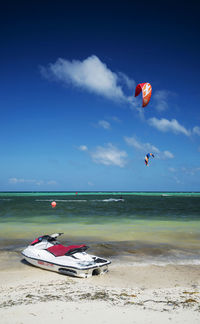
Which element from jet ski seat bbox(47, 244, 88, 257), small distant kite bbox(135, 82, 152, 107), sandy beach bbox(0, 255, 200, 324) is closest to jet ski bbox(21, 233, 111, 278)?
jet ski seat bbox(47, 244, 88, 257)

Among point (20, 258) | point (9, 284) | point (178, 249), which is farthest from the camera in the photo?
point (178, 249)

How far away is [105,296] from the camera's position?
6.12m

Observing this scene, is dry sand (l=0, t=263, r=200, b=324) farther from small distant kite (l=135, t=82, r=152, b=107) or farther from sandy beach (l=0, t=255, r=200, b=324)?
small distant kite (l=135, t=82, r=152, b=107)

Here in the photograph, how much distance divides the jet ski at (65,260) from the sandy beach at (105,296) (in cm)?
19

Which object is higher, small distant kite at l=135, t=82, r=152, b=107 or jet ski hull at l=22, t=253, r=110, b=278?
small distant kite at l=135, t=82, r=152, b=107

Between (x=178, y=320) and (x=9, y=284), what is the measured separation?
4662 mm

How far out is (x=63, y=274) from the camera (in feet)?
27.0

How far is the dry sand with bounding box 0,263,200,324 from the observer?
195 inches

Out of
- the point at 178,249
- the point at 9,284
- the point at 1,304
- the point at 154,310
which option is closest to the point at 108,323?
the point at 154,310

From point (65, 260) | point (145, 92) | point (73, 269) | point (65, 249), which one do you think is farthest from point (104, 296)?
point (145, 92)

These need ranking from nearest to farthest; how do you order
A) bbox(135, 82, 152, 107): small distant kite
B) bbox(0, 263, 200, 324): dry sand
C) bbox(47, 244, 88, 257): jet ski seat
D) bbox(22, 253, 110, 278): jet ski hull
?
1. bbox(0, 263, 200, 324): dry sand
2. bbox(22, 253, 110, 278): jet ski hull
3. bbox(47, 244, 88, 257): jet ski seat
4. bbox(135, 82, 152, 107): small distant kite

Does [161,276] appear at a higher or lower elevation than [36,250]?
lower

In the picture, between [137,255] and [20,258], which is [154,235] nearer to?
[137,255]

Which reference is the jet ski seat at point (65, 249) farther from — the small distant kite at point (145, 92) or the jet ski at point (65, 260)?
the small distant kite at point (145, 92)
